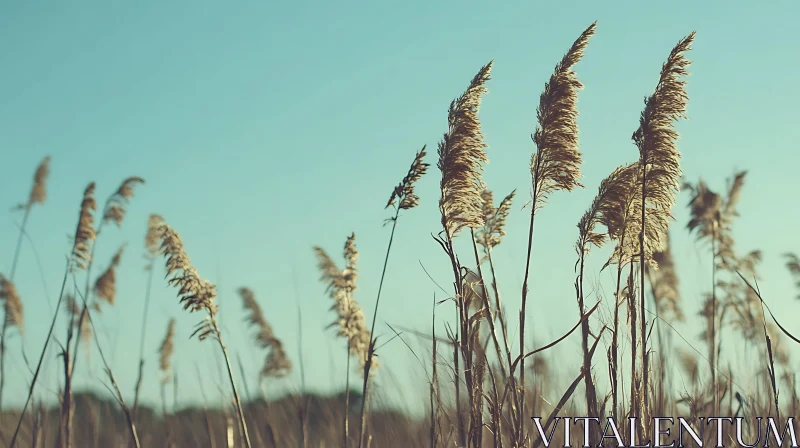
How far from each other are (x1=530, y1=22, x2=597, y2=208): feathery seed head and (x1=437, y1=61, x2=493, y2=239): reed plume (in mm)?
199

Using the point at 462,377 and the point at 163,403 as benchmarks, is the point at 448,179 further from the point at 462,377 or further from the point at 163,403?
the point at 163,403

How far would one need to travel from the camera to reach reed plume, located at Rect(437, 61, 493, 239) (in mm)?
2906

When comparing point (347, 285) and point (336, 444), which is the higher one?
point (347, 285)

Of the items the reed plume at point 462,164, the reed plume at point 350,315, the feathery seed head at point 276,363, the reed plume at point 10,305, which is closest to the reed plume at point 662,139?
the reed plume at point 462,164

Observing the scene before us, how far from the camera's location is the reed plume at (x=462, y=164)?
2.91 metres

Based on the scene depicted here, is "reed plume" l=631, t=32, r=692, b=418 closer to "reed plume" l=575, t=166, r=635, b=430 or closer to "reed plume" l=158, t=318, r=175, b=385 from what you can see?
"reed plume" l=575, t=166, r=635, b=430

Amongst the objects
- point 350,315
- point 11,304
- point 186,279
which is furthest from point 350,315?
point 11,304

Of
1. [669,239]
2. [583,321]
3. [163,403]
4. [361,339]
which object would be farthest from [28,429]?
[669,239]

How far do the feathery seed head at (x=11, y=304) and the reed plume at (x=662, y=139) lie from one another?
16.2ft

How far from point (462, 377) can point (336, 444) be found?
218 cm

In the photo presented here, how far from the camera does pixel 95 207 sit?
4367 mm

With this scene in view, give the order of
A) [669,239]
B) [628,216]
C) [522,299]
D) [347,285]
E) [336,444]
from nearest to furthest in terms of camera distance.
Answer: [522,299], [628,216], [347,285], [336,444], [669,239]

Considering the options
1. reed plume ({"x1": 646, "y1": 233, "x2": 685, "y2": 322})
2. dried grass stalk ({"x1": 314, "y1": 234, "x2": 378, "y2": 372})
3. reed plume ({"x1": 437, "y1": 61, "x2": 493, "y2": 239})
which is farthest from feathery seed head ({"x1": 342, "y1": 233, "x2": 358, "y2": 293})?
reed plume ({"x1": 646, "y1": 233, "x2": 685, "y2": 322})

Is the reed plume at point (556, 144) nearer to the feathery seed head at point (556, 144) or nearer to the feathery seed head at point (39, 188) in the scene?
the feathery seed head at point (556, 144)
